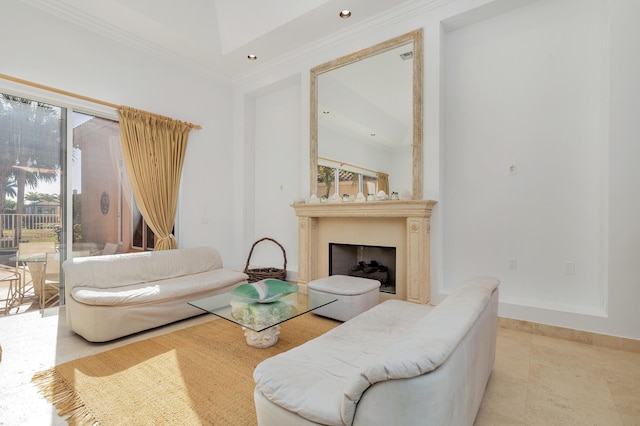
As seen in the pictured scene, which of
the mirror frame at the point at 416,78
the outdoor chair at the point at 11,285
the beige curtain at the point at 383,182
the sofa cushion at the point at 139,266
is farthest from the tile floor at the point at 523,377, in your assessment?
the beige curtain at the point at 383,182

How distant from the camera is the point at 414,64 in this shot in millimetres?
3602

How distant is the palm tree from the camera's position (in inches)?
128

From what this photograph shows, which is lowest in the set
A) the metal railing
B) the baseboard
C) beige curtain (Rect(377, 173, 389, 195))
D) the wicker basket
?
the baseboard

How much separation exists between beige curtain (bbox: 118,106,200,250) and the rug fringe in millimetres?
2284

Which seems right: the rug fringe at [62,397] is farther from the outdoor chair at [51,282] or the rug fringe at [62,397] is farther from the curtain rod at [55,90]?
the curtain rod at [55,90]

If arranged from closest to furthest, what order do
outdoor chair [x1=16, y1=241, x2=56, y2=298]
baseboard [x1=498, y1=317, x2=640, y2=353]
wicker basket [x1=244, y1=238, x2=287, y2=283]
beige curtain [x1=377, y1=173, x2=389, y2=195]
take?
baseboard [x1=498, y1=317, x2=640, y2=353] < outdoor chair [x1=16, y1=241, x2=56, y2=298] < beige curtain [x1=377, y1=173, x2=389, y2=195] < wicker basket [x1=244, y1=238, x2=287, y2=283]

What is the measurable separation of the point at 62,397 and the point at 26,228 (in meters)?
2.32

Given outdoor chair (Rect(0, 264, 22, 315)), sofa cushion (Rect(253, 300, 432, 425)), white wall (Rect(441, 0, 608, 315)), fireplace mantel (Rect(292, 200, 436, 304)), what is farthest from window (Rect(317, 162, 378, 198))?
outdoor chair (Rect(0, 264, 22, 315))

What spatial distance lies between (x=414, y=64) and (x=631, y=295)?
295 cm

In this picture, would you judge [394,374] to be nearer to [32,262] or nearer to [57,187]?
[32,262]

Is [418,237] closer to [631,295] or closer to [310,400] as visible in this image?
[631,295]

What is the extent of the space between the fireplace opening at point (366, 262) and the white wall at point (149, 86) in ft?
6.30

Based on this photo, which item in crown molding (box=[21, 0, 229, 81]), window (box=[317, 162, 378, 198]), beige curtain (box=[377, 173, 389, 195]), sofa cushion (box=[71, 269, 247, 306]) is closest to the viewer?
sofa cushion (box=[71, 269, 247, 306])

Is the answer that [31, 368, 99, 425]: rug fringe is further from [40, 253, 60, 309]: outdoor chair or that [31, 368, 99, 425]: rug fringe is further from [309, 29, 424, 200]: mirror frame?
[309, 29, 424, 200]: mirror frame
